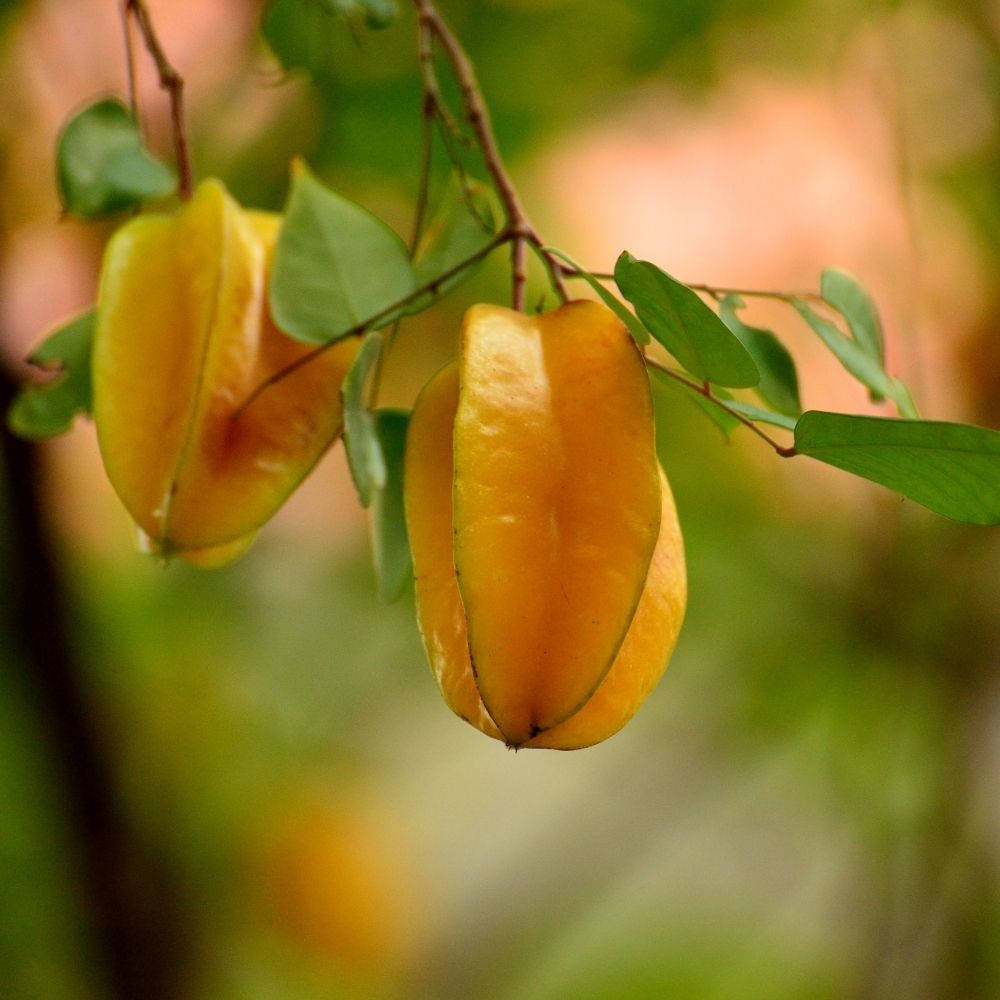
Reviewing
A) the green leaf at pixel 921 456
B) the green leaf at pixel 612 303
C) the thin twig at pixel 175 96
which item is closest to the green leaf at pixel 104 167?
the thin twig at pixel 175 96

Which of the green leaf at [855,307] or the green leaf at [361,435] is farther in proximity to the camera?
the green leaf at [855,307]

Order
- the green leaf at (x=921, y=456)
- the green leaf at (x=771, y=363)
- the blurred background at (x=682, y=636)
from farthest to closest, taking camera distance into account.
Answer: the blurred background at (x=682, y=636), the green leaf at (x=771, y=363), the green leaf at (x=921, y=456)

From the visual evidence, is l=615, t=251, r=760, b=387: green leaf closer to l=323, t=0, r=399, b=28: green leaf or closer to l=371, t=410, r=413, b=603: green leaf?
l=371, t=410, r=413, b=603: green leaf

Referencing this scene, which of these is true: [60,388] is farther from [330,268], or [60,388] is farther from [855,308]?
[855,308]

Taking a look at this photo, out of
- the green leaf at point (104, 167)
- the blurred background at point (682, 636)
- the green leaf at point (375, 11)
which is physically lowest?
the blurred background at point (682, 636)

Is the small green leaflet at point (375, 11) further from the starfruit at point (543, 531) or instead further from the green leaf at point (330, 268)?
the starfruit at point (543, 531)

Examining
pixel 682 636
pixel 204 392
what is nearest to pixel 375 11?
pixel 204 392
